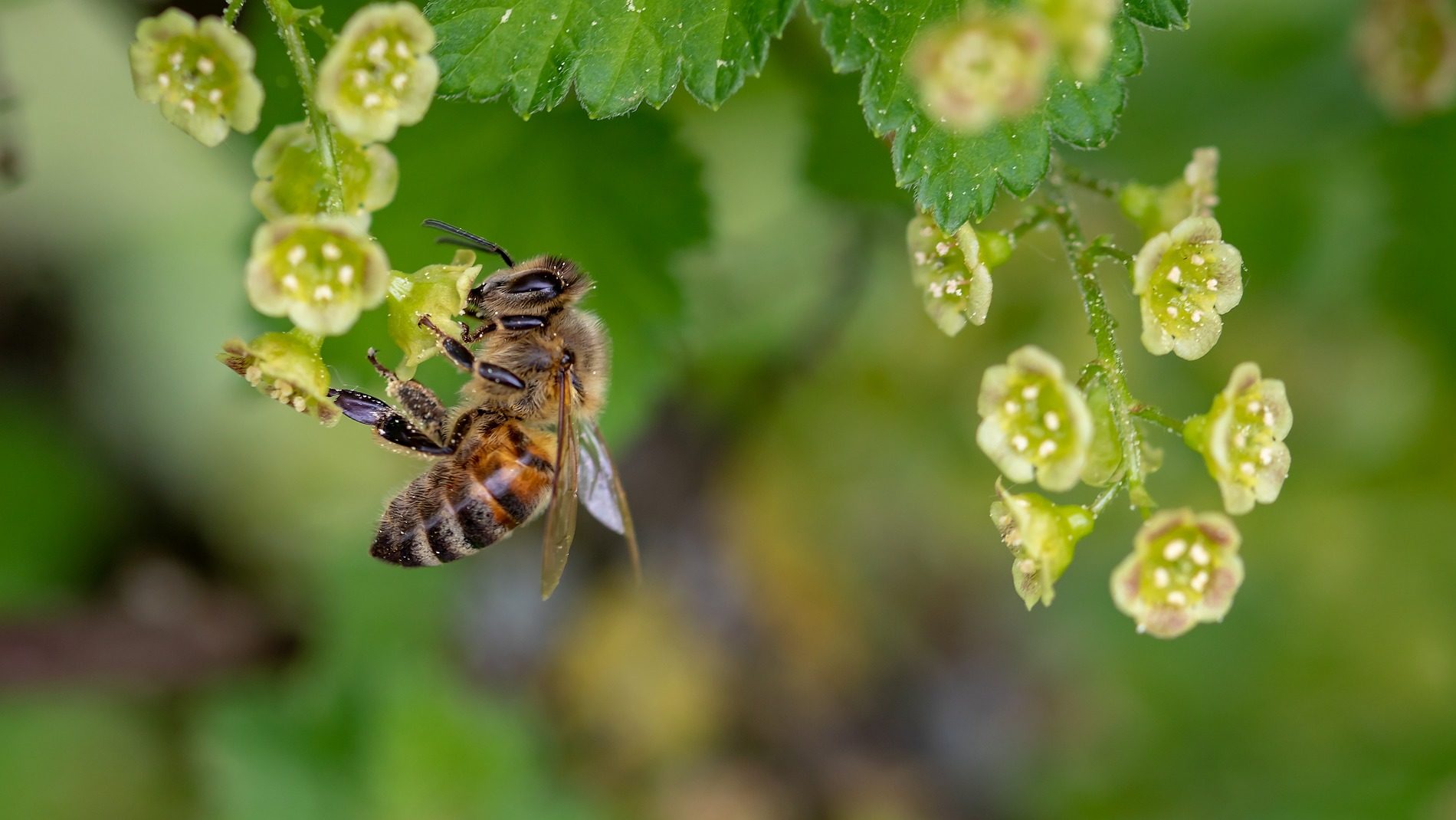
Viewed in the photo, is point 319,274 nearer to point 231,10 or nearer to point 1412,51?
point 231,10

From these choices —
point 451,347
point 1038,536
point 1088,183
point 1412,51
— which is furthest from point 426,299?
point 1412,51

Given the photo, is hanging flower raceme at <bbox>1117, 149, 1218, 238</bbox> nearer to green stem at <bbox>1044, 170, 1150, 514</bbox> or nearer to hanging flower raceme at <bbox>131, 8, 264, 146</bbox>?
green stem at <bbox>1044, 170, 1150, 514</bbox>

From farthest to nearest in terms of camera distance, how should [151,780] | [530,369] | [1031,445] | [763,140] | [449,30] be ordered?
[151,780] → [763,140] → [530,369] → [449,30] → [1031,445]

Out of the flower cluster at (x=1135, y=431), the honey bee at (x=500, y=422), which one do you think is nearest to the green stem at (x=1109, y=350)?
the flower cluster at (x=1135, y=431)

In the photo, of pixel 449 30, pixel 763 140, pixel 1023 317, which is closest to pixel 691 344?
pixel 763 140

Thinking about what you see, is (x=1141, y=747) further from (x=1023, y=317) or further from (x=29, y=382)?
(x=29, y=382)

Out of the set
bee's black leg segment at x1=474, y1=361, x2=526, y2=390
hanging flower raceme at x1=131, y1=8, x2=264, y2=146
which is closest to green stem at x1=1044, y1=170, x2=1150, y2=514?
bee's black leg segment at x1=474, y1=361, x2=526, y2=390

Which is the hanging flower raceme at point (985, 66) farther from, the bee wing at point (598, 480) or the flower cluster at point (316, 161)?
the bee wing at point (598, 480)
